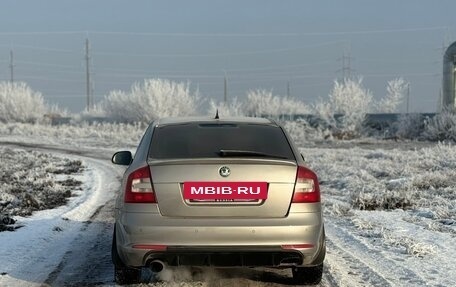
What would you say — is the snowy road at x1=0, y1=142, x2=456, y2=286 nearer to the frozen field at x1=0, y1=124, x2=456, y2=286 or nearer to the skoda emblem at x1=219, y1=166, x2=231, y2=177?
the frozen field at x1=0, y1=124, x2=456, y2=286

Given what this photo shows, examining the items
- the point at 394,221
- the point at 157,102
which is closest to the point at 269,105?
the point at 157,102

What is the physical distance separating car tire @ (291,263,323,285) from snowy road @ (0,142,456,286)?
0.38 feet

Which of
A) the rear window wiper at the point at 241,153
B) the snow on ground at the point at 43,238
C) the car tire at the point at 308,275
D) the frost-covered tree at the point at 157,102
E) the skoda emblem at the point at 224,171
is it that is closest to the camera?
the skoda emblem at the point at 224,171

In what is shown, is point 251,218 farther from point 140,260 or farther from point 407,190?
point 407,190

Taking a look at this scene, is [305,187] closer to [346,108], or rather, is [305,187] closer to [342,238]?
[342,238]

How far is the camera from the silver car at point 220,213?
16.6 ft

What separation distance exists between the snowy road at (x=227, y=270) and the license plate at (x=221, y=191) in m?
1.16

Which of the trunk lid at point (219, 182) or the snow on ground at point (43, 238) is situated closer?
the trunk lid at point (219, 182)

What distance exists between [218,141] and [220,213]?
83 centimetres

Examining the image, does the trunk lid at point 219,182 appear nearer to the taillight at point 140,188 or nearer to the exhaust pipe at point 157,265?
the taillight at point 140,188

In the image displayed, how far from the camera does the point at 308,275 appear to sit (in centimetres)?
576

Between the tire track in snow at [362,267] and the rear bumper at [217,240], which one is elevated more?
the rear bumper at [217,240]

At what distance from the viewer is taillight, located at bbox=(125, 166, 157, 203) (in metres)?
5.15

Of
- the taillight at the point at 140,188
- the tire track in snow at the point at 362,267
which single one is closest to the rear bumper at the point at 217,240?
the taillight at the point at 140,188
